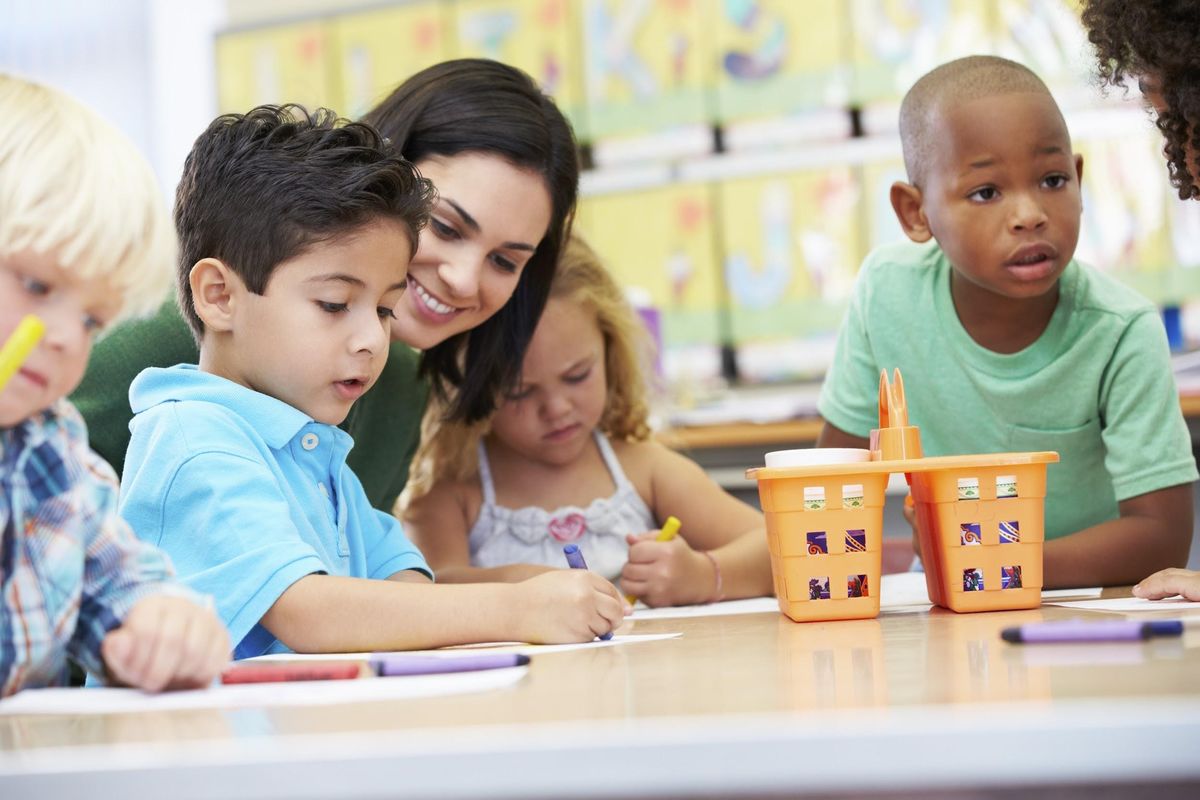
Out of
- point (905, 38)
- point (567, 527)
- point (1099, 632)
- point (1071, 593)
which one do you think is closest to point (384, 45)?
point (905, 38)

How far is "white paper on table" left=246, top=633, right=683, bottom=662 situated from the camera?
35.7 inches

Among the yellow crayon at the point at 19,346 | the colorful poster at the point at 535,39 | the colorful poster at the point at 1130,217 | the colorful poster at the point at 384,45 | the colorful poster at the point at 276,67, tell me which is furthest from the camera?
the colorful poster at the point at 276,67

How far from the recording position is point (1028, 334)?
1466 mm

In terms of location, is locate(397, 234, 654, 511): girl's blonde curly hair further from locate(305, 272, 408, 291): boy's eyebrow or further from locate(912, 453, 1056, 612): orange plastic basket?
locate(912, 453, 1056, 612): orange plastic basket

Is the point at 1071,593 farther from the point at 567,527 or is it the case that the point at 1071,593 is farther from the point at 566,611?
the point at 567,527

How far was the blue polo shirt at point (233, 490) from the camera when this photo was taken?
3.10 ft

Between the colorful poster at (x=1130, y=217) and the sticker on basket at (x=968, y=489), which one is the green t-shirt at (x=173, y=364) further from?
the colorful poster at (x=1130, y=217)

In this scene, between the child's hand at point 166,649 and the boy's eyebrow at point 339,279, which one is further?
the boy's eyebrow at point 339,279

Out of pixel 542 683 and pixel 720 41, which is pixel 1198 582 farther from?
pixel 720 41

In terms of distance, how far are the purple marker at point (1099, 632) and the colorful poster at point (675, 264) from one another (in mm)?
2771

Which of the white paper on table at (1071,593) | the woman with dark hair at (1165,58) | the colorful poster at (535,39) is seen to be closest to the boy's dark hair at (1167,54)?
the woman with dark hair at (1165,58)

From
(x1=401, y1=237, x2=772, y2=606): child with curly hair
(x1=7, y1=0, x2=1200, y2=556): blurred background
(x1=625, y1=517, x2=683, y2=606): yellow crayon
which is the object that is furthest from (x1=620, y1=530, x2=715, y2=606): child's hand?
(x1=7, y1=0, x2=1200, y2=556): blurred background

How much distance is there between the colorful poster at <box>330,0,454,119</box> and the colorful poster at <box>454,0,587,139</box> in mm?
76

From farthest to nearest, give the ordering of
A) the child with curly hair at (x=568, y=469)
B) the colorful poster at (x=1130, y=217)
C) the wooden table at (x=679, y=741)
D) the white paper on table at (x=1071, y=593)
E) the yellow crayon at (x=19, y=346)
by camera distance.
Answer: the colorful poster at (x=1130, y=217) → the child with curly hair at (x=568, y=469) → the white paper on table at (x=1071, y=593) → the yellow crayon at (x=19, y=346) → the wooden table at (x=679, y=741)
